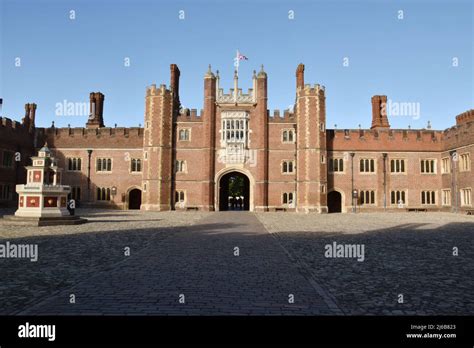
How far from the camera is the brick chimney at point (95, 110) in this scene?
41812 millimetres

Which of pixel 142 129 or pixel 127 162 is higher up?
pixel 142 129

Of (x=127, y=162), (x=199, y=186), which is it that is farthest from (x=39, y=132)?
(x=199, y=186)

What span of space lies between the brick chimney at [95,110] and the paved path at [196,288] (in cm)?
3631

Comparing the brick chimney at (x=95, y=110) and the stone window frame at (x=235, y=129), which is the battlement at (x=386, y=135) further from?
the brick chimney at (x=95, y=110)

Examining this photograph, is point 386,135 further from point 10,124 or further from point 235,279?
point 10,124

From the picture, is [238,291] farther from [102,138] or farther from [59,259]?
[102,138]

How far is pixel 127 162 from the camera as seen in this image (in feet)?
123

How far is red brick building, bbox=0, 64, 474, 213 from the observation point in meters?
33.8

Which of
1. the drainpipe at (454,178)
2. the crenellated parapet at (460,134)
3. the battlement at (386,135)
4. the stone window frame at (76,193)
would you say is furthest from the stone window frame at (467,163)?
the stone window frame at (76,193)

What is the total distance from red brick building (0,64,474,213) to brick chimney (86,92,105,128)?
4.17 metres

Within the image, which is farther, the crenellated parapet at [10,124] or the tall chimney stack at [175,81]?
the tall chimney stack at [175,81]

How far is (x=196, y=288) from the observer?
5.95 m
